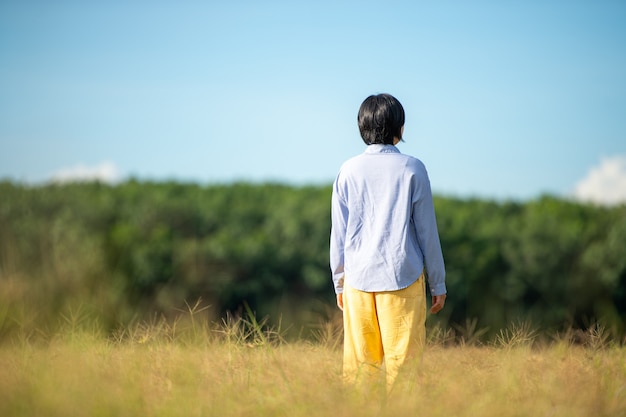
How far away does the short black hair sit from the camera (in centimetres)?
331

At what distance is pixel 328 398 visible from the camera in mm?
2709

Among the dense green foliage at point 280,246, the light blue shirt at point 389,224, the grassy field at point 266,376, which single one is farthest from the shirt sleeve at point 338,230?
the dense green foliage at point 280,246

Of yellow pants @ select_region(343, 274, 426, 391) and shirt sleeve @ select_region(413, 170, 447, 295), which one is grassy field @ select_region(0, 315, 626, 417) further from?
shirt sleeve @ select_region(413, 170, 447, 295)

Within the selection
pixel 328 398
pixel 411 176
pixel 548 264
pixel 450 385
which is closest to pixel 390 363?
pixel 450 385

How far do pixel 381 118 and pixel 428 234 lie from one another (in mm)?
669

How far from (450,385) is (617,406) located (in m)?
0.74

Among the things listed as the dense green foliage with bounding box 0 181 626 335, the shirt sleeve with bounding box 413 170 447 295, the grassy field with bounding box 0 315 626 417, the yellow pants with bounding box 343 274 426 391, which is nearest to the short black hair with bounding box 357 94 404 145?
the shirt sleeve with bounding box 413 170 447 295

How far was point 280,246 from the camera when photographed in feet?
49.9

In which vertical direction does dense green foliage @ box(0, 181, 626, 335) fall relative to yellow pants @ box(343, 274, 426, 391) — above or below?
below

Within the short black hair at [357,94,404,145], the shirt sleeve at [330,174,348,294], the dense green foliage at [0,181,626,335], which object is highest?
the short black hair at [357,94,404,145]

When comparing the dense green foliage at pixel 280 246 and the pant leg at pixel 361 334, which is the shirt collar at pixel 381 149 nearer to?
the pant leg at pixel 361 334

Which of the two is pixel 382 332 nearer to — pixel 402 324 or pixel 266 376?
pixel 402 324

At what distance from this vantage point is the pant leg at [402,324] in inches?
126

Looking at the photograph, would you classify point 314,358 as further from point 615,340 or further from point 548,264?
point 548,264
